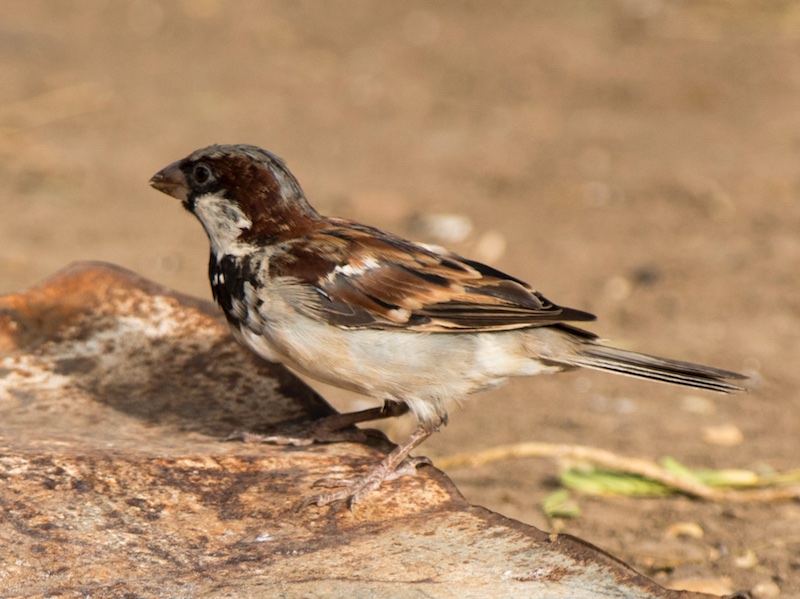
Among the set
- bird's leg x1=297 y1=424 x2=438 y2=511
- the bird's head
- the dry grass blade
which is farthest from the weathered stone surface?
the dry grass blade

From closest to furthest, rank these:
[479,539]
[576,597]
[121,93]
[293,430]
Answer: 1. [576,597]
2. [479,539]
3. [293,430]
4. [121,93]

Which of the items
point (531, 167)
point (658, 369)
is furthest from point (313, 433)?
point (531, 167)

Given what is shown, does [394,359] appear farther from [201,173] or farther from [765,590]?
[765,590]

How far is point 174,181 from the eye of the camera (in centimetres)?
399

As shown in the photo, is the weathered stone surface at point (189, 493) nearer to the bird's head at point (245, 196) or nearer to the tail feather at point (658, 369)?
the bird's head at point (245, 196)

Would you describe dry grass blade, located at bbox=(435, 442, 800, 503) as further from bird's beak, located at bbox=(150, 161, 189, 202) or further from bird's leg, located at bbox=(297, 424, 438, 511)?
bird's beak, located at bbox=(150, 161, 189, 202)

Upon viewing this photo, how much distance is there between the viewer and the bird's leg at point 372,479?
3.06 metres

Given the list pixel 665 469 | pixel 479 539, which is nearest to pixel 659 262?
pixel 665 469

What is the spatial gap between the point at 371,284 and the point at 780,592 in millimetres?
1831

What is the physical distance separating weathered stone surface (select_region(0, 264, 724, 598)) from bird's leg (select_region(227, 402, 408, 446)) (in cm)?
6

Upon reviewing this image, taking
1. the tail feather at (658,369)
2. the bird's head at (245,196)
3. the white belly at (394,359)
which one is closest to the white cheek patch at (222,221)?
the bird's head at (245,196)

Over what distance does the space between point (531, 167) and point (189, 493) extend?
6.38 meters

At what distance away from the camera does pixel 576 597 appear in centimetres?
255

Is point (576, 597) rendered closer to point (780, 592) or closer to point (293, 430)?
point (293, 430)
